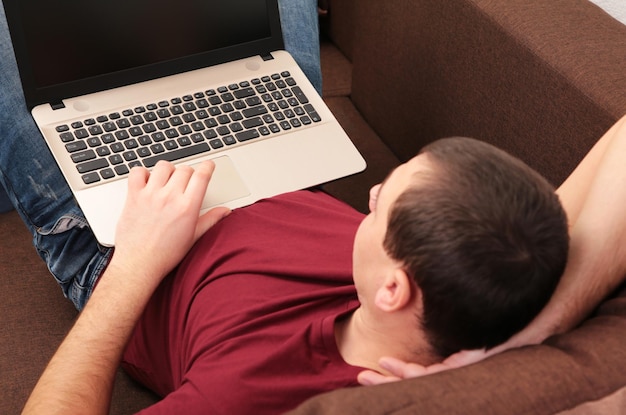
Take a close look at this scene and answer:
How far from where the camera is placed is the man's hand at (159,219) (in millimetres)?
930

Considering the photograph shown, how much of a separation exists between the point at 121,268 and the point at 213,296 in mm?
135

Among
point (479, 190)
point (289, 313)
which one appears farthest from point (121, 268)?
point (479, 190)

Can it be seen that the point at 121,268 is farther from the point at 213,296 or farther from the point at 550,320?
the point at 550,320

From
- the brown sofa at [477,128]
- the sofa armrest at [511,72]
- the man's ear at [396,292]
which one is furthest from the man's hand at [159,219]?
the sofa armrest at [511,72]

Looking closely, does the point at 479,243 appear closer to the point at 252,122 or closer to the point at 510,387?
the point at 510,387

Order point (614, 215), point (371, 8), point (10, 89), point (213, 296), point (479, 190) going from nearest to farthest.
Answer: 1. point (479, 190)
2. point (614, 215)
3. point (213, 296)
4. point (10, 89)
5. point (371, 8)

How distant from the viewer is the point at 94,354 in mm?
856

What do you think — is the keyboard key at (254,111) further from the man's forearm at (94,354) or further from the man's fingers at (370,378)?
the man's fingers at (370,378)

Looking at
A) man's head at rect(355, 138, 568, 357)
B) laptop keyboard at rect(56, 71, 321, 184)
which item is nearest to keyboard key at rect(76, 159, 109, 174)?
laptop keyboard at rect(56, 71, 321, 184)

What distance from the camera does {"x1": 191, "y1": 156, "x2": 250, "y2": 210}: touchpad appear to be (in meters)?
1.04

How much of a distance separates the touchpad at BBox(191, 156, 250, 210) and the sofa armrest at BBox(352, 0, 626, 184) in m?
0.41

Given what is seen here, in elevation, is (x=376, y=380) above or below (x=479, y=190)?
below

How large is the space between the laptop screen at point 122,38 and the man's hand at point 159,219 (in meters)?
0.21

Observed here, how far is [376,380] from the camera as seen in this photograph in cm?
70
